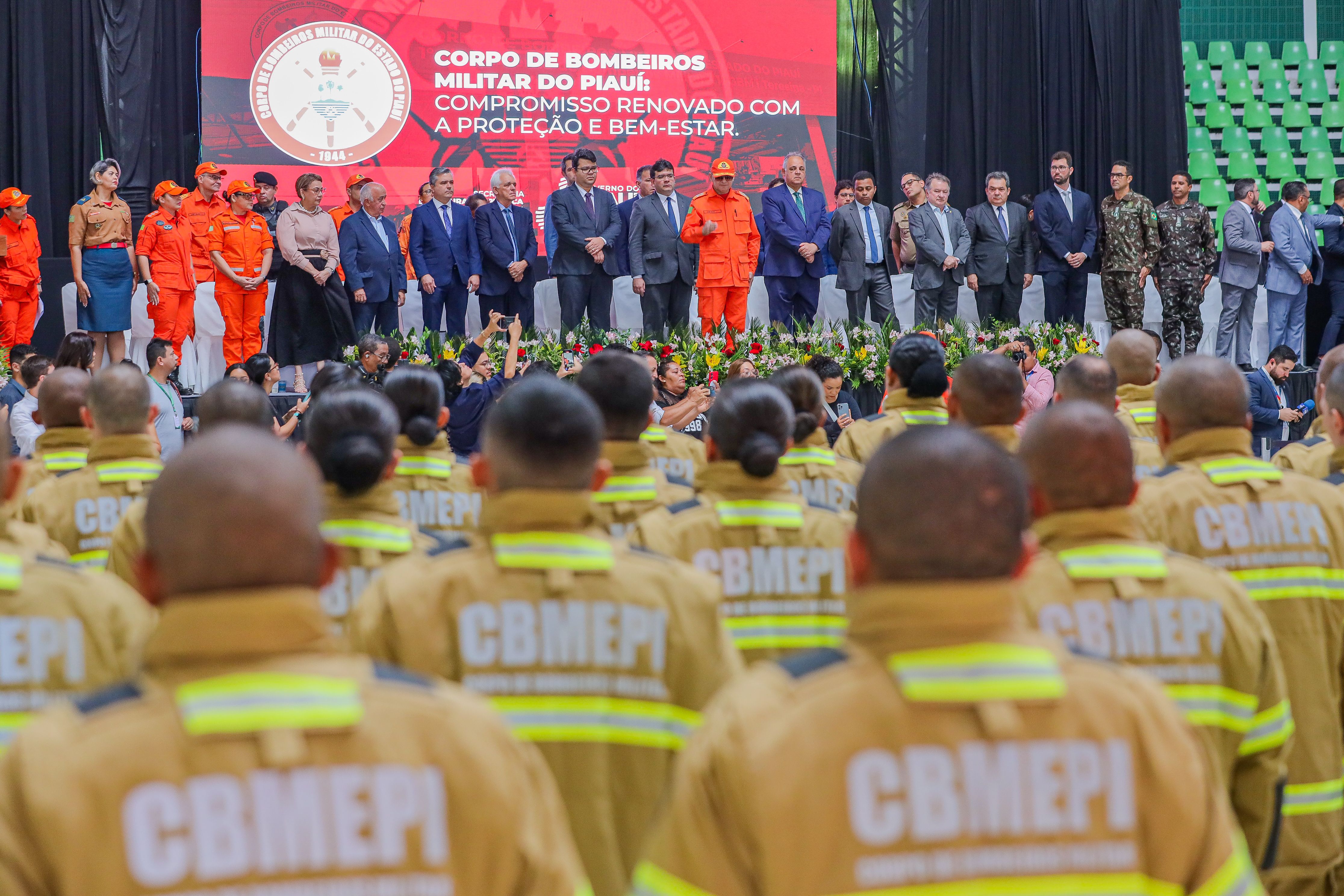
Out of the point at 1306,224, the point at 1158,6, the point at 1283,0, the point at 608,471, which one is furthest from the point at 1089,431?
the point at 1283,0

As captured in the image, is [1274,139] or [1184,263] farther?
[1274,139]

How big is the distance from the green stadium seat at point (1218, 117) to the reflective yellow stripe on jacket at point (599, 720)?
662 inches

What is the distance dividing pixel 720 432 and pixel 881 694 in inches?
73.2

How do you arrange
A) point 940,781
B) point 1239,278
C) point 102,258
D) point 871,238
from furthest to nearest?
point 1239,278, point 871,238, point 102,258, point 940,781

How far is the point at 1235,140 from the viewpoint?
55.6 ft

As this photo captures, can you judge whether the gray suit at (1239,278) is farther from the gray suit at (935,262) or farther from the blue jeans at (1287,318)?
the gray suit at (935,262)

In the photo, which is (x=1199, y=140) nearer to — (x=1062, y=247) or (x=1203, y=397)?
(x=1062, y=247)

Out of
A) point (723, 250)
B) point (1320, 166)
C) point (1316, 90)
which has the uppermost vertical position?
point (1316, 90)

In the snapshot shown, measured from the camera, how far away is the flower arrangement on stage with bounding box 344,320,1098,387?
1064 cm

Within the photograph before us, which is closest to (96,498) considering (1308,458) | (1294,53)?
(1308,458)

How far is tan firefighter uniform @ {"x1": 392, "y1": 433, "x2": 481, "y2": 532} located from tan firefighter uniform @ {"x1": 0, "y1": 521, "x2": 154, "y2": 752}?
1.80 metres

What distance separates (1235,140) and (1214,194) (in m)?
1.14

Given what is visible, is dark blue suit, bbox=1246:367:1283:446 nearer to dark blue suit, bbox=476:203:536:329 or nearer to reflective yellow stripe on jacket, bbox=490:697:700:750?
dark blue suit, bbox=476:203:536:329

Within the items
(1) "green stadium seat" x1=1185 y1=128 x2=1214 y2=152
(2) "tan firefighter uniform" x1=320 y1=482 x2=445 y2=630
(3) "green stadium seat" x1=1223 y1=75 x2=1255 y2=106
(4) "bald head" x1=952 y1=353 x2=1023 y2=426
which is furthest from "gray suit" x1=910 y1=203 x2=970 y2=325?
(2) "tan firefighter uniform" x1=320 y1=482 x2=445 y2=630
